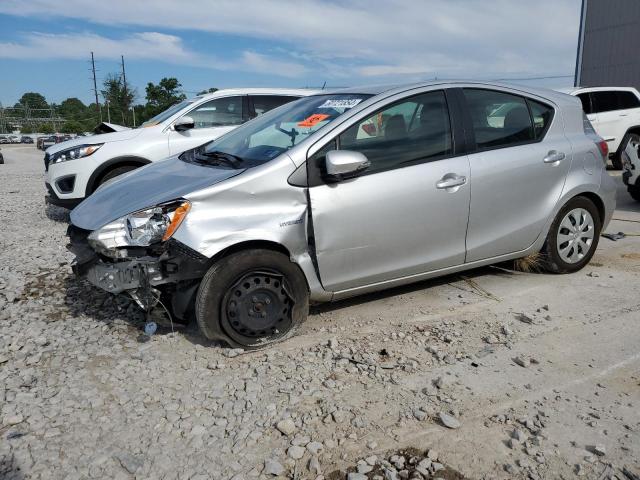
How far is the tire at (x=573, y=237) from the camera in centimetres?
473

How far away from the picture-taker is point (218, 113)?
8188 mm

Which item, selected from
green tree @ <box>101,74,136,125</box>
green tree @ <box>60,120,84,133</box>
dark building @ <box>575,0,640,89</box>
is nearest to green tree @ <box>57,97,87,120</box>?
green tree @ <box>60,120,84,133</box>

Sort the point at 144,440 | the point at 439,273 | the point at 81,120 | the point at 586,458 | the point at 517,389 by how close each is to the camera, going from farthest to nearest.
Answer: the point at 81,120, the point at 439,273, the point at 517,389, the point at 144,440, the point at 586,458

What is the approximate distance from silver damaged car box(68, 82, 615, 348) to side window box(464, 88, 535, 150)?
0.5 inches

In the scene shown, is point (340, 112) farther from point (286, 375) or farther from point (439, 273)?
point (286, 375)

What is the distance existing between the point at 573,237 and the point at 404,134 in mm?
1998

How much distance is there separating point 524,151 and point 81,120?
89547 mm

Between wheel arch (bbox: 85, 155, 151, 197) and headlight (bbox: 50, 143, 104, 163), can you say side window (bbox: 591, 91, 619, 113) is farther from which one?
headlight (bbox: 50, 143, 104, 163)

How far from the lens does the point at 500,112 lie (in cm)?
447

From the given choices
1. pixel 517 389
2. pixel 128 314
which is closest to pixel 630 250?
pixel 517 389

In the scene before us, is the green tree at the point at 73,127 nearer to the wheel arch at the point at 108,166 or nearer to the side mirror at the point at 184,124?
the wheel arch at the point at 108,166

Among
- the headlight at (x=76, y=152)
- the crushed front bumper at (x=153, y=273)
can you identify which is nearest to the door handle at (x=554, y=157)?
the crushed front bumper at (x=153, y=273)

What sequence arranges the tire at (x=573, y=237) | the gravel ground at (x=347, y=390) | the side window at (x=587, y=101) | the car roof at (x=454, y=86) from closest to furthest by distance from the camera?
the gravel ground at (x=347, y=390) → the car roof at (x=454, y=86) → the tire at (x=573, y=237) → the side window at (x=587, y=101)

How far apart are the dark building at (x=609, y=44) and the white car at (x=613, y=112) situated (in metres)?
11.6
